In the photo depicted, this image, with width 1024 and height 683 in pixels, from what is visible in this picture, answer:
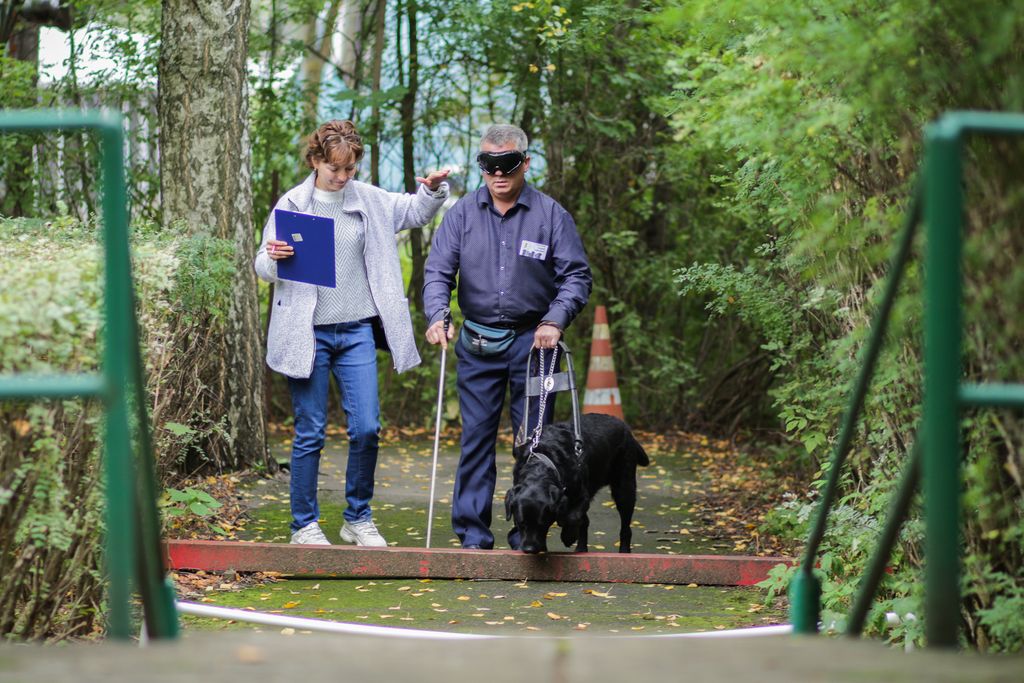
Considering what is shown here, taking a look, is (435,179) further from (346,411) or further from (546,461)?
(546,461)

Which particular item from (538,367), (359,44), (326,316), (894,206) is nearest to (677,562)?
(538,367)

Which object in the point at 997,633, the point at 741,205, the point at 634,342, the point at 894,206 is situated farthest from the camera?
the point at 634,342

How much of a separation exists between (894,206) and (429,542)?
11.4ft

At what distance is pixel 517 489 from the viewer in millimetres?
5906

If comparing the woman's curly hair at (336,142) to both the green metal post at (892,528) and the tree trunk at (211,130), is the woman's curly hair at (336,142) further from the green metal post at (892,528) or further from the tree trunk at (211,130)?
the green metal post at (892,528)

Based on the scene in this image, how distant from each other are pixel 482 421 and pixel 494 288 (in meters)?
0.69

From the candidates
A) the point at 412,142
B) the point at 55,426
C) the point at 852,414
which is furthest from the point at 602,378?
the point at 852,414

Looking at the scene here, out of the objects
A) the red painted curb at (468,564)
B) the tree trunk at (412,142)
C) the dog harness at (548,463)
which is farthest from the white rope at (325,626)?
the tree trunk at (412,142)

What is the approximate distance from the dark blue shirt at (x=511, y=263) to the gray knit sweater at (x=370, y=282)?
0.20m

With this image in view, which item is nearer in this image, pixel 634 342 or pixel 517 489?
pixel 517 489

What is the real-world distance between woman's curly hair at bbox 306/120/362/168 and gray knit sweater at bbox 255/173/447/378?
195 mm

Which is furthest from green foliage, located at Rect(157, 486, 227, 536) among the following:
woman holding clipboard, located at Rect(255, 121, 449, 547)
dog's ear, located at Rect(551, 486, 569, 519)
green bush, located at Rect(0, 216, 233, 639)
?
dog's ear, located at Rect(551, 486, 569, 519)

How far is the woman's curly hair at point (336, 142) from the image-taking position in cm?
622

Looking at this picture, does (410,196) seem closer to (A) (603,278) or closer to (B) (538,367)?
(B) (538,367)
